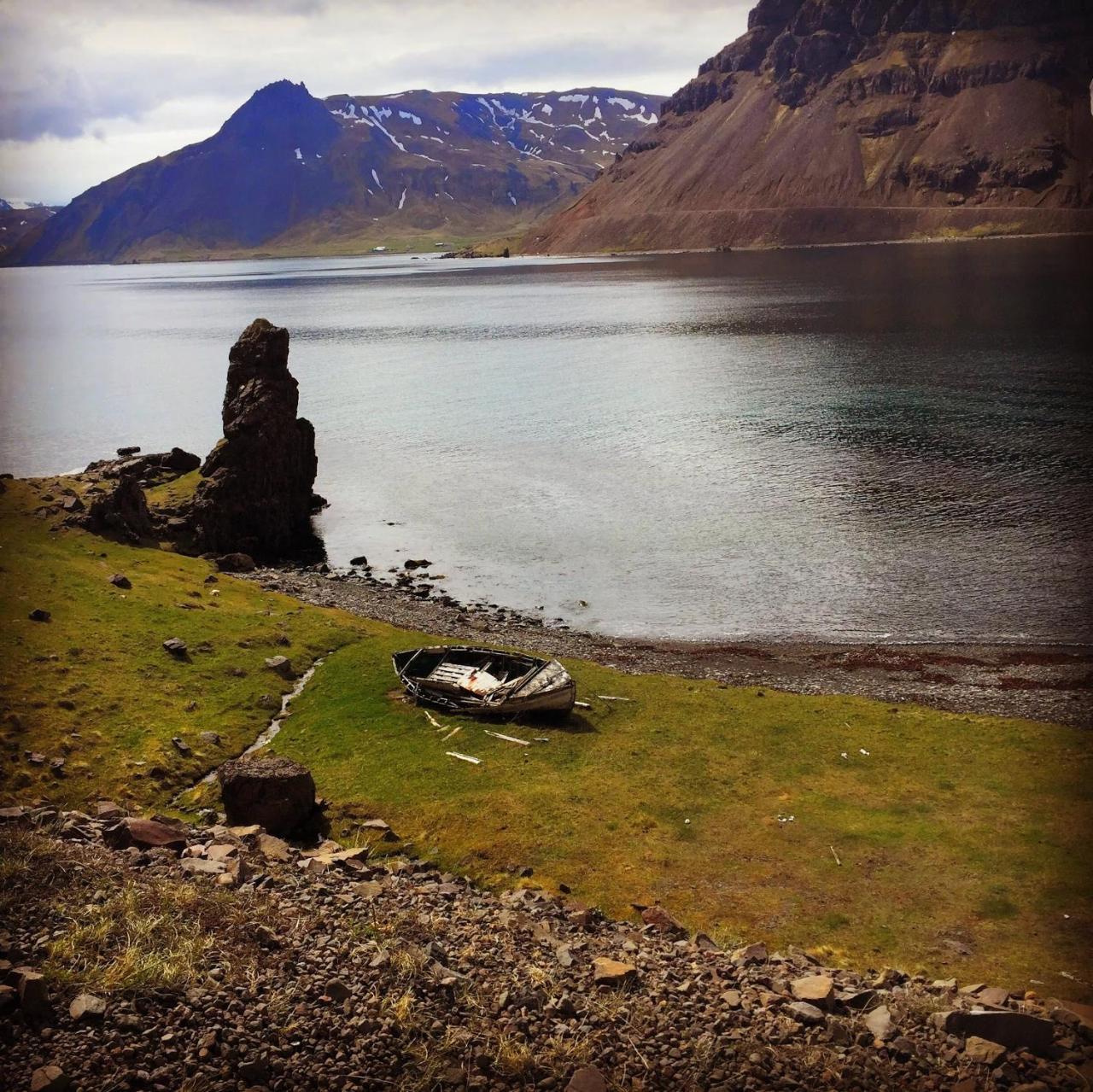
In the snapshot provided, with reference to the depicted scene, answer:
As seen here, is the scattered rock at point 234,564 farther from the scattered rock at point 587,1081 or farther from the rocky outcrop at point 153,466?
the scattered rock at point 587,1081

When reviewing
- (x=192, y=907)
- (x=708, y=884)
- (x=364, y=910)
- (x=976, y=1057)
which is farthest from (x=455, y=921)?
(x=976, y=1057)

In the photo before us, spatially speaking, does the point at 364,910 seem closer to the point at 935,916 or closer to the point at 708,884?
the point at 708,884

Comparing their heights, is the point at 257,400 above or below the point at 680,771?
above

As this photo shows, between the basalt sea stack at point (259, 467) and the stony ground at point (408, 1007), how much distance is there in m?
50.9

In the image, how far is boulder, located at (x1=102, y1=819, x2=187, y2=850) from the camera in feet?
77.3

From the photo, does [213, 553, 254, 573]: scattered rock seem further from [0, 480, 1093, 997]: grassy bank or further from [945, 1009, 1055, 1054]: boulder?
[945, 1009, 1055, 1054]: boulder

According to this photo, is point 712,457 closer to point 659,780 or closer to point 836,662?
point 836,662

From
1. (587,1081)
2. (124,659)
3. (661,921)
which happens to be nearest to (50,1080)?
(587,1081)

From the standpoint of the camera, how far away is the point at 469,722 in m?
38.6

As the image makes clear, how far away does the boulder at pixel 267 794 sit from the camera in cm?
2923

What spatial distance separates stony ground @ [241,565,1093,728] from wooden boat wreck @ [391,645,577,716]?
9509 mm

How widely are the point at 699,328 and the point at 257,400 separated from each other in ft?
377

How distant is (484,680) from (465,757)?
6070 mm

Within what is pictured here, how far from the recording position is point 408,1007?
17.0 meters
